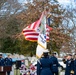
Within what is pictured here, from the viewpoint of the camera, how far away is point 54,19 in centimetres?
4438

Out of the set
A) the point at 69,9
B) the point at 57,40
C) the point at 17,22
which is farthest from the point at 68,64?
the point at 17,22

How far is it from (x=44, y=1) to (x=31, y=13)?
8.16 ft

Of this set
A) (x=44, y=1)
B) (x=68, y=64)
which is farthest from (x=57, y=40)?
(x=68, y=64)

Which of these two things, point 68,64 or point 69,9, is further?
point 69,9

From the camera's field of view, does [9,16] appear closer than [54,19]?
No

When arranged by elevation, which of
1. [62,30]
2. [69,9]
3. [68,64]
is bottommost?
[68,64]

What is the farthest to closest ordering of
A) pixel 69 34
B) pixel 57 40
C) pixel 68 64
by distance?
pixel 69 34
pixel 57 40
pixel 68 64

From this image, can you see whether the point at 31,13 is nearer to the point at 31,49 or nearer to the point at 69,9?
the point at 31,49

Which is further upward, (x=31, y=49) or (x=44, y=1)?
(x=44, y=1)

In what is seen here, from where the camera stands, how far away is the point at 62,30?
150 feet

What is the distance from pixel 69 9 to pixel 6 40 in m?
12.8

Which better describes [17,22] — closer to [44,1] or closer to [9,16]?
[9,16]

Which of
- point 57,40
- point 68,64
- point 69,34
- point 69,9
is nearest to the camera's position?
point 68,64

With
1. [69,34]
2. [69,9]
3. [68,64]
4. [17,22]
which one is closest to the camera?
[68,64]
